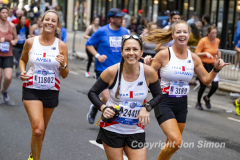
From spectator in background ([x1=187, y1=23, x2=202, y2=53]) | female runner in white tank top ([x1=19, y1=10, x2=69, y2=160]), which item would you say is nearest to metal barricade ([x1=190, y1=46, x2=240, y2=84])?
spectator in background ([x1=187, y1=23, x2=202, y2=53])

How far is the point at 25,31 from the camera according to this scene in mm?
11773

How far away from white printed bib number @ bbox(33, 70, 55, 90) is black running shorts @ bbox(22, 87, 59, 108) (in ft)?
0.20

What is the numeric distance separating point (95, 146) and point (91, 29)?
26.1 ft

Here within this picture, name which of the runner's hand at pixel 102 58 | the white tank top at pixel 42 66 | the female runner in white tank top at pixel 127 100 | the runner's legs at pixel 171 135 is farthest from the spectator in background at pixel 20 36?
the female runner in white tank top at pixel 127 100

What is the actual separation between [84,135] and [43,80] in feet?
6.50

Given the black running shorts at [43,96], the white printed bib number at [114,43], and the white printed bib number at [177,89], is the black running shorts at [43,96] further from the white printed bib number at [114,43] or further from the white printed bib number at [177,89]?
the white printed bib number at [114,43]

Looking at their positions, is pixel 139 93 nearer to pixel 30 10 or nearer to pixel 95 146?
pixel 95 146

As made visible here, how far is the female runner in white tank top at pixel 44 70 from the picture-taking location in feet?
15.2

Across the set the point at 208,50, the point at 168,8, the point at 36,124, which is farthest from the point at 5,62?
the point at 168,8

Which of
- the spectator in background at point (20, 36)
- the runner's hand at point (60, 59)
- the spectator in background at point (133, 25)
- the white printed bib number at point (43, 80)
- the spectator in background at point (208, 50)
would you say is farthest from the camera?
the spectator in background at point (133, 25)

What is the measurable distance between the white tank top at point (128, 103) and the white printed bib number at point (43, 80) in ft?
4.15

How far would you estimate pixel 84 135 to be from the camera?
644 cm

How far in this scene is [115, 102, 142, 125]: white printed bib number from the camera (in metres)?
3.69

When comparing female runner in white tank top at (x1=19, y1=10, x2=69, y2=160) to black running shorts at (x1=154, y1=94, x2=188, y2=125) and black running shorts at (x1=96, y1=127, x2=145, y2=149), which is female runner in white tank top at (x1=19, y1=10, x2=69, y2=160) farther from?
black running shorts at (x1=154, y1=94, x2=188, y2=125)
